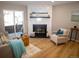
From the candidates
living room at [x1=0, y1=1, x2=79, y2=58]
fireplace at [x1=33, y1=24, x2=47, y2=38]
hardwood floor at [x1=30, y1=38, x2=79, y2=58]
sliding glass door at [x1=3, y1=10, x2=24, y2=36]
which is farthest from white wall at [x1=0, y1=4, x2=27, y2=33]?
hardwood floor at [x1=30, y1=38, x2=79, y2=58]

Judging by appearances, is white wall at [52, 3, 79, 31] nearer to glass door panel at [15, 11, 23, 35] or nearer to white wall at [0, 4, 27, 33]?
white wall at [0, 4, 27, 33]

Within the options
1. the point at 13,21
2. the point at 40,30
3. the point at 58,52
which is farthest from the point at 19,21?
the point at 58,52

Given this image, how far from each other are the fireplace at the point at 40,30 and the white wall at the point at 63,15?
2.33 feet

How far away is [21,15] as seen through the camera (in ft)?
26.8

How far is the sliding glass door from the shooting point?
24.4 ft

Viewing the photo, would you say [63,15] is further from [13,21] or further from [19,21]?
[13,21]

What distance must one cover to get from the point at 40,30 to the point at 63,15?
200cm

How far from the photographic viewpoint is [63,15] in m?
7.80

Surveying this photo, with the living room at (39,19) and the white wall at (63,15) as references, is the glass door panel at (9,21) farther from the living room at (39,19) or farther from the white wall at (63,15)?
the white wall at (63,15)

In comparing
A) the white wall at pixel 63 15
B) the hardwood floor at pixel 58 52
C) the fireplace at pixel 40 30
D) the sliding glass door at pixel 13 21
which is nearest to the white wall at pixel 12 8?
the sliding glass door at pixel 13 21

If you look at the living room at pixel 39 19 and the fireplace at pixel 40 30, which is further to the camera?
the fireplace at pixel 40 30

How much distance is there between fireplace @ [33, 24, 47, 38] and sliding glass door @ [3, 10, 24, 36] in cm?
113

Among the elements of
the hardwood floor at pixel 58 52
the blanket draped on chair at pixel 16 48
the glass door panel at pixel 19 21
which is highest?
the glass door panel at pixel 19 21

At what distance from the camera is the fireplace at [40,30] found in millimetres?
8125
